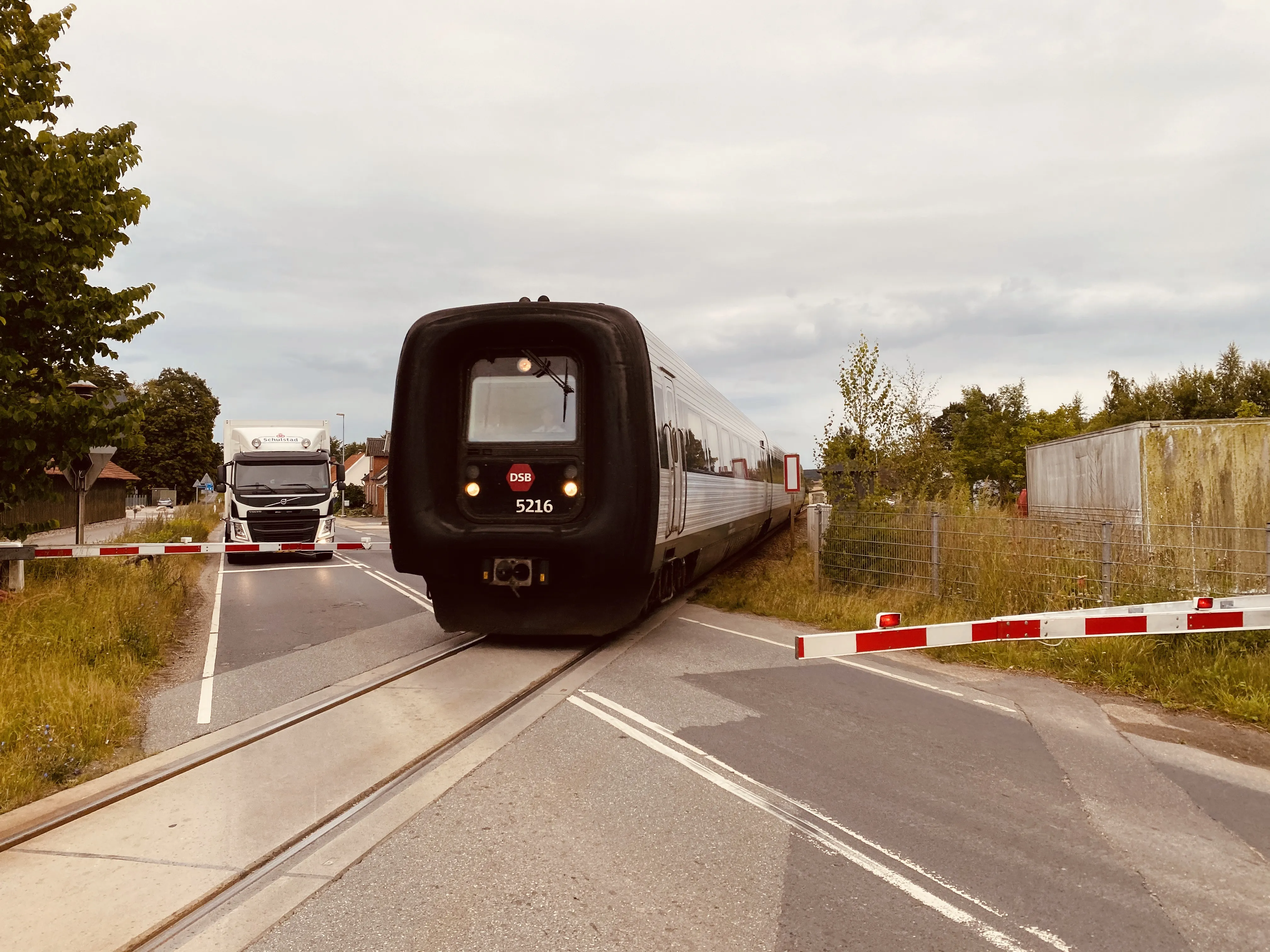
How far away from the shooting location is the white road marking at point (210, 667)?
6730 mm

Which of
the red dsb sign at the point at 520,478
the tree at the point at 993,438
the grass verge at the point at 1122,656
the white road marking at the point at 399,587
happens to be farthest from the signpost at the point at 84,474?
the tree at the point at 993,438

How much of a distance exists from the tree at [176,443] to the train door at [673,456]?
74593 millimetres

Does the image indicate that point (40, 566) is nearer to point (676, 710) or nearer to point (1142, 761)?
point (676, 710)

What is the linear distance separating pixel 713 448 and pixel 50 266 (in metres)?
8.59

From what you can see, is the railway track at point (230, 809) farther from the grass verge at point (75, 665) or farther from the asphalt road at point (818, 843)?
the grass verge at point (75, 665)

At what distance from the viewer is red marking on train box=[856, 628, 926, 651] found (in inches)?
223

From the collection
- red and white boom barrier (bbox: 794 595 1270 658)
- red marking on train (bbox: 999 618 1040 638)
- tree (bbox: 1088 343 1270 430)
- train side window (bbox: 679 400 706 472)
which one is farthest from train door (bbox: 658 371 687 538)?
tree (bbox: 1088 343 1270 430)

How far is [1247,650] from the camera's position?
756cm

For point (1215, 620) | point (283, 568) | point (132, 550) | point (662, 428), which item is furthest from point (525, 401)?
point (283, 568)

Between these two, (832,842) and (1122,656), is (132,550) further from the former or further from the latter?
(1122,656)

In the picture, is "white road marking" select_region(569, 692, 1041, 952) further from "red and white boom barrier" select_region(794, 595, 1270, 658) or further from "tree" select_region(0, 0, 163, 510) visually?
"tree" select_region(0, 0, 163, 510)

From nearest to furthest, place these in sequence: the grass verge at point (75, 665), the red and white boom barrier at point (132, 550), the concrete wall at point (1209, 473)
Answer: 1. the grass verge at point (75, 665)
2. the red and white boom barrier at point (132, 550)
3. the concrete wall at point (1209, 473)

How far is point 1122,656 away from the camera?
7918 mm

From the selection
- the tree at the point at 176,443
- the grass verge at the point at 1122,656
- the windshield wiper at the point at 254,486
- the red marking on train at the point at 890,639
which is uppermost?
the tree at the point at 176,443
